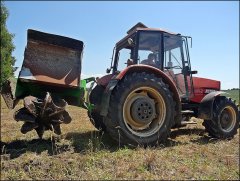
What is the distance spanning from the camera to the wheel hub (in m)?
6.36

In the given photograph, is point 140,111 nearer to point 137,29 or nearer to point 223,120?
point 137,29

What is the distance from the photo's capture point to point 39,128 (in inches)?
242

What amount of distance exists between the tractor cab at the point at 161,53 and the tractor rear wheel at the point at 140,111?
0.81 meters

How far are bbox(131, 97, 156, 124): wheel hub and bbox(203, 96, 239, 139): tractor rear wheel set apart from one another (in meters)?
1.90

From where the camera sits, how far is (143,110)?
21.0ft

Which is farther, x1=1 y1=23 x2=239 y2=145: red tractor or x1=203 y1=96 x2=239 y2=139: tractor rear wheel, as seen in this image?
x1=203 y1=96 x2=239 y2=139: tractor rear wheel

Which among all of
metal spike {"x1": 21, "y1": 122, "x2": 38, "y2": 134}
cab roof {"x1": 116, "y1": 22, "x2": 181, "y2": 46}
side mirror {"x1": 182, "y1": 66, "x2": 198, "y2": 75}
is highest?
cab roof {"x1": 116, "y1": 22, "x2": 181, "y2": 46}

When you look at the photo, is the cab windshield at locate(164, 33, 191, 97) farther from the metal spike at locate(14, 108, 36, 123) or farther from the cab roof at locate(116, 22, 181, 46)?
the metal spike at locate(14, 108, 36, 123)

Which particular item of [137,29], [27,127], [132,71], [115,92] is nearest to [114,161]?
[115,92]

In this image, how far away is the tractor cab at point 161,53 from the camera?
7105 millimetres

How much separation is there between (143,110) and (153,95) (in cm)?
42

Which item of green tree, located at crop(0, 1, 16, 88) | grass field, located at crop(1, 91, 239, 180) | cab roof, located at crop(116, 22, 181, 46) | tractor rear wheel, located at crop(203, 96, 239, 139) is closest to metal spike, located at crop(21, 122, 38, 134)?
grass field, located at crop(1, 91, 239, 180)

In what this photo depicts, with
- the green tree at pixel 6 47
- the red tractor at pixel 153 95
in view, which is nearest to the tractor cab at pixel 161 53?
the red tractor at pixel 153 95

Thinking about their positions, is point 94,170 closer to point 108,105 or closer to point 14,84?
point 108,105
